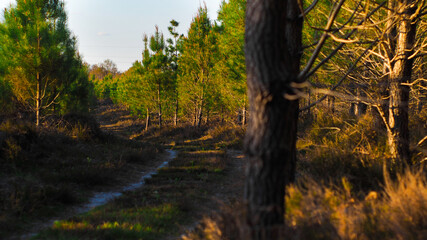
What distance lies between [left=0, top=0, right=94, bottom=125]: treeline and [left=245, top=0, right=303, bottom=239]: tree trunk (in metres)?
13.6

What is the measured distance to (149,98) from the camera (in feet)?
84.8

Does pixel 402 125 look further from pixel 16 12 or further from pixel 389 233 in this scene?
pixel 16 12

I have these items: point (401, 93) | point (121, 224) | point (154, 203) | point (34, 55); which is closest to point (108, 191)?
point (154, 203)

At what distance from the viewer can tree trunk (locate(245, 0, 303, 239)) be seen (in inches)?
96.5

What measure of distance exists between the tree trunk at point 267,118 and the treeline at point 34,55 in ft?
44.5

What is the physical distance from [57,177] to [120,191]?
5.88 ft

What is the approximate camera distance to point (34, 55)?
41.1 ft

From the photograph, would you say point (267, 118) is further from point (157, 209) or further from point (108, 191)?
point (108, 191)

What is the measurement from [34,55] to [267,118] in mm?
13910

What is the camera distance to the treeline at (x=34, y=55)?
41.5ft

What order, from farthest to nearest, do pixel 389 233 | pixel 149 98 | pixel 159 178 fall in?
pixel 149 98 < pixel 159 178 < pixel 389 233

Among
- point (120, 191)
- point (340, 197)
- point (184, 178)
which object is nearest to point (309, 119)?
point (184, 178)

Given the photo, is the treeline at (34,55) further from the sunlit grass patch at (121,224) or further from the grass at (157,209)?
the sunlit grass patch at (121,224)

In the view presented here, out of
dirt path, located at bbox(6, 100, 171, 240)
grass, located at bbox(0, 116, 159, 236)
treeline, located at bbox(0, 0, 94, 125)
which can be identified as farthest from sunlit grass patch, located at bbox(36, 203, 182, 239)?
treeline, located at bbox(0, 0, 94, 125)
